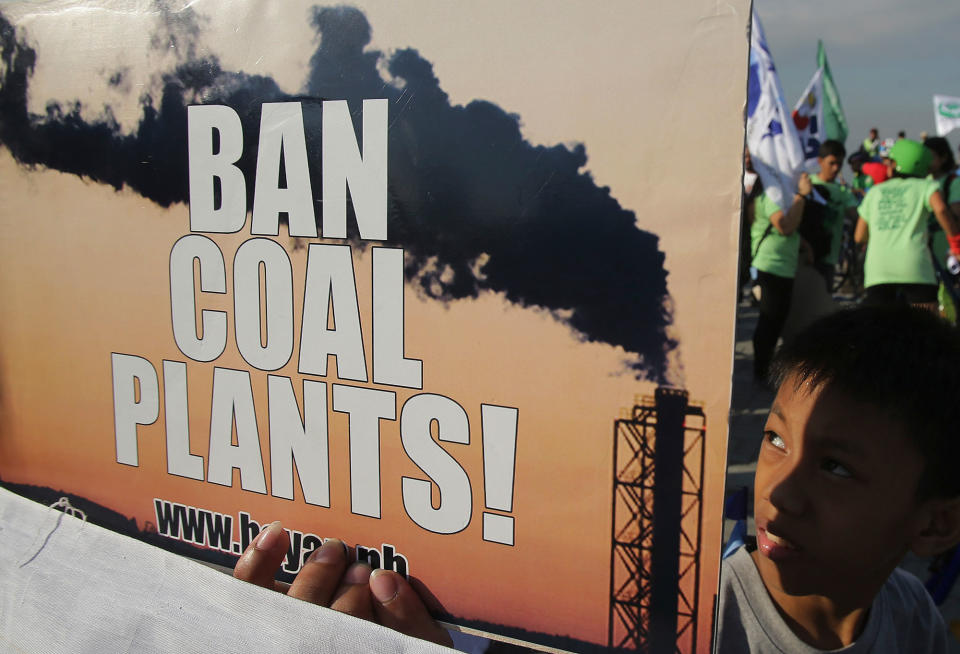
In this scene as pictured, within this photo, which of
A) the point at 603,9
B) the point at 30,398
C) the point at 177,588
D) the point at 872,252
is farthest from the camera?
the point at 872,252

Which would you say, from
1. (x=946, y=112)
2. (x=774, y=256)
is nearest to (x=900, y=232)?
(x=774, y=256)

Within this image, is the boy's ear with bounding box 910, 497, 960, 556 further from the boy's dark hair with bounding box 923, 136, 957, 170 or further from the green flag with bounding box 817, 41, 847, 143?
the green flag with bounding box 817, 41, 847, 143

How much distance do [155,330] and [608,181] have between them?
0.70 metres

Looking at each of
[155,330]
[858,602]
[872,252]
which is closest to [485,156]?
[155,330]

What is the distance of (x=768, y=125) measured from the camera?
359cm

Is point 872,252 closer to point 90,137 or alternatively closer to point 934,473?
point 934,473

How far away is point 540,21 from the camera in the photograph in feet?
2.65

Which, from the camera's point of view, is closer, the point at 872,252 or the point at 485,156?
the point at 485,156

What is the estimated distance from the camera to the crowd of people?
4121 mm

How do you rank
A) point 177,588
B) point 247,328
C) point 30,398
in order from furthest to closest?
point 30,398
point 247,328
point 177,588

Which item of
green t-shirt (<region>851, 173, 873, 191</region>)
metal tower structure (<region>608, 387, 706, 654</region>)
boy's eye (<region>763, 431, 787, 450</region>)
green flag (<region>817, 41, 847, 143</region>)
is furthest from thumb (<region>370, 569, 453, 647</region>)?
green t-shirt (<region>851, 173, 873, 191</region>)

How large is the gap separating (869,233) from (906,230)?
1.04ft

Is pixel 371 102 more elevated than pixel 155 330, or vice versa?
pixel 371 102

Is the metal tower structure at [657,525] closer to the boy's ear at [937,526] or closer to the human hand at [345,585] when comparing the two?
the human hand at [345,585]
